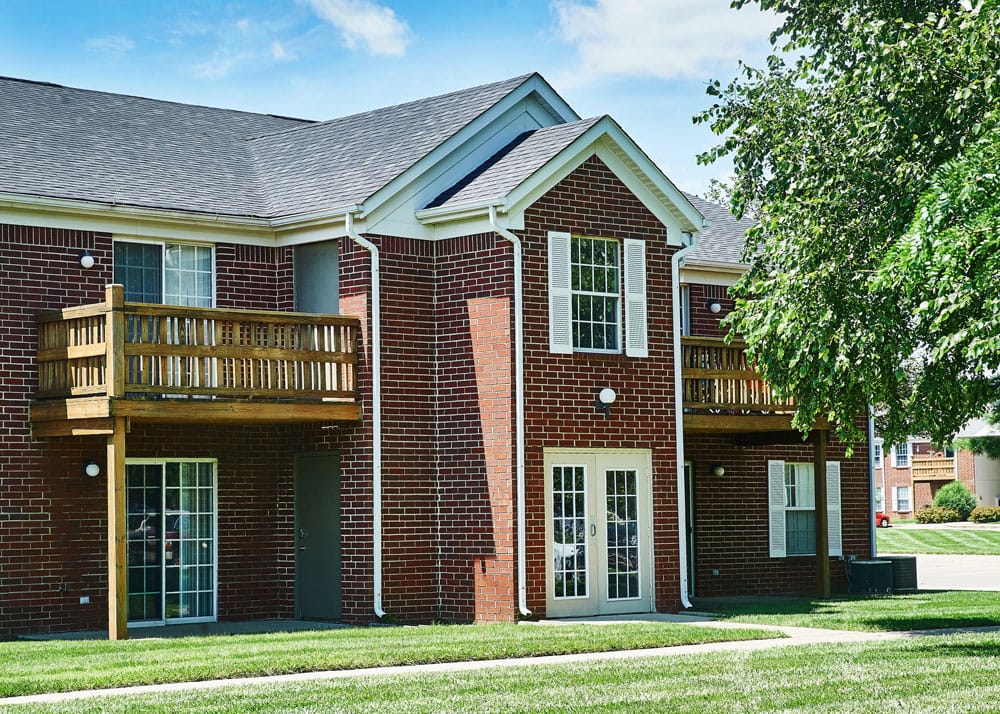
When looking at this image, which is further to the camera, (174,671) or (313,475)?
(313,475)

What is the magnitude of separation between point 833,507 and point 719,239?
212 inches

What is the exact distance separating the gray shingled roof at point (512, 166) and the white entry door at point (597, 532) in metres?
3.78

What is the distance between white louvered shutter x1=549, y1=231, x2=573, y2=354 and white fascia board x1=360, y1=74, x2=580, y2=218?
85.3 inches

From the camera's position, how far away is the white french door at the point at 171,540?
21.4 metres

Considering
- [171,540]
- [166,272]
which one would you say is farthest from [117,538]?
[166,272]

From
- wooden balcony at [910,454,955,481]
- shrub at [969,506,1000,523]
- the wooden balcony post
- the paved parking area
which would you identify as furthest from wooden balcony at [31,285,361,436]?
wooden balcony at [910,454,955,481]

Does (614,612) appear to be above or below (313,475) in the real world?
below

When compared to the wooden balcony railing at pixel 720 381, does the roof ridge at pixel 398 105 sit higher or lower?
higher

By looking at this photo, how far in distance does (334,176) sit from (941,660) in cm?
1218

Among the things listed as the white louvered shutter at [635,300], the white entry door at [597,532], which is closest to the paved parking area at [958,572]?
the white entry door at [597,532]

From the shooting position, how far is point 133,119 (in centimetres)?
2562

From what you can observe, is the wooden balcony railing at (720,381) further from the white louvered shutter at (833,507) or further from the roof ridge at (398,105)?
the roof ridge at (398,105)

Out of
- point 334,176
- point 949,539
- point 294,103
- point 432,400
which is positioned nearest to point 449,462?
point 432,400

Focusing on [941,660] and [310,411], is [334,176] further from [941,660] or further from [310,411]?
[941,660]
